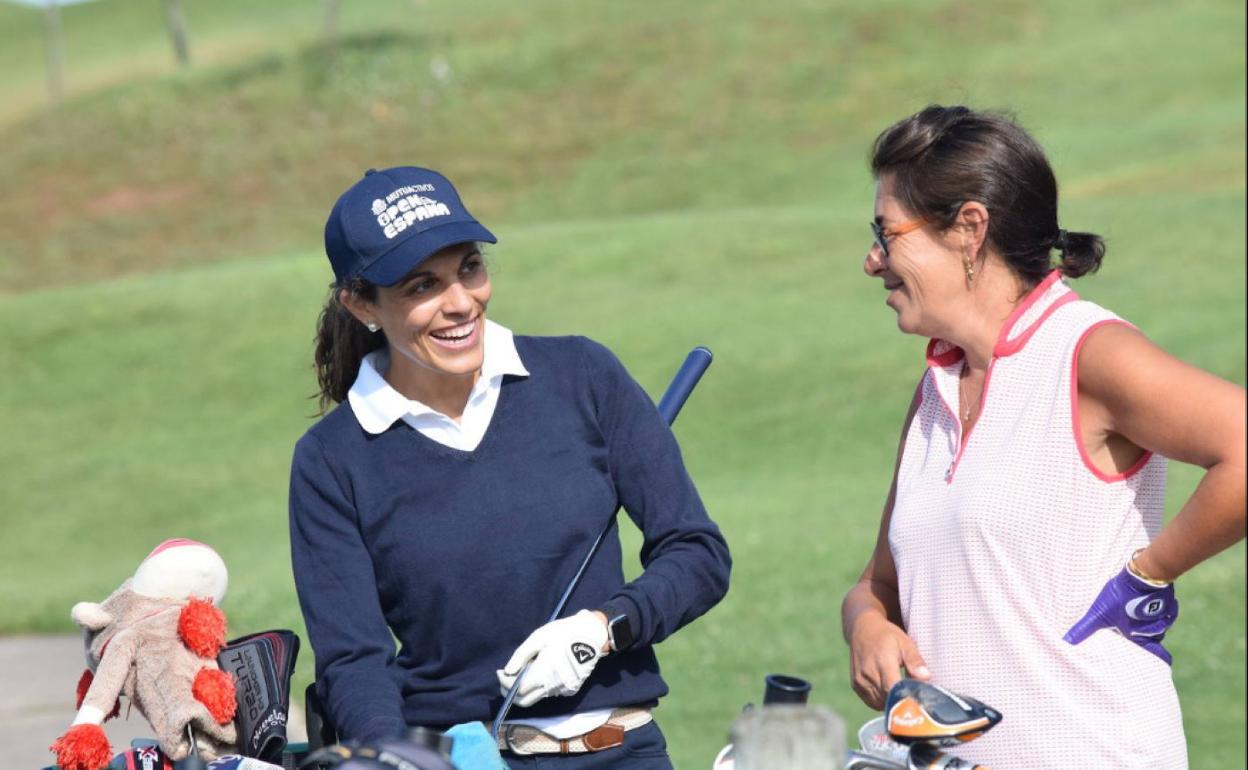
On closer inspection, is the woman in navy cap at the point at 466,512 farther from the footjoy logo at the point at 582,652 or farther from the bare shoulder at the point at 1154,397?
the bare shoulder at the point at 1154,397

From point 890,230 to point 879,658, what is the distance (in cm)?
73

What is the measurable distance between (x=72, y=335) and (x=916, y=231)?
15.8m

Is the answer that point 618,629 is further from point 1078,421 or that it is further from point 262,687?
point 1078,421

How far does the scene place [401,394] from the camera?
340 cm

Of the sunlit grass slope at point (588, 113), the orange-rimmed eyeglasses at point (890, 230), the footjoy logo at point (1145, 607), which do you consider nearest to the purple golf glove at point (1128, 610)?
the footjoy logo at point (1145, 607)

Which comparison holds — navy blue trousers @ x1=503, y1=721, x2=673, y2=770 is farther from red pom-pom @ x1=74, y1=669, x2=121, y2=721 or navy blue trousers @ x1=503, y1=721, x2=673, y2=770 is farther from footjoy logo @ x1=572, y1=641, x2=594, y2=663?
red pom-pom @ x1=74, y1=669, x2=121, y2=721

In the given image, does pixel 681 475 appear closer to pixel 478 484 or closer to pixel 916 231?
pixel 478 484

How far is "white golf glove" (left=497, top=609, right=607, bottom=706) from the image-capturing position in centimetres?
297

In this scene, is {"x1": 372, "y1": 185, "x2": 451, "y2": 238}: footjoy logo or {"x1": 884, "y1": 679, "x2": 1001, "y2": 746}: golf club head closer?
{"x1": 884, "y1": 679, "x2": 1001, "y2": 746}: golf club head

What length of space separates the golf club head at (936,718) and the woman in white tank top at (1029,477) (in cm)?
48

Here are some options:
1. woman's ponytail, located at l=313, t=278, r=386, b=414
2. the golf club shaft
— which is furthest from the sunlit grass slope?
woman's ponytail, located at l=313, t=278, r=386, b=414

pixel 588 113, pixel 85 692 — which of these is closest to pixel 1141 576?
pixel 85 692

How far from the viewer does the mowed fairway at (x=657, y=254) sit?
10.6 metres

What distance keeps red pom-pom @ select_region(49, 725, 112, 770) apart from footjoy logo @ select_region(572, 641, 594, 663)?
0.87m
